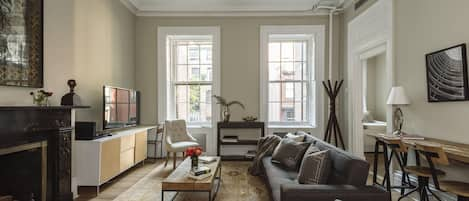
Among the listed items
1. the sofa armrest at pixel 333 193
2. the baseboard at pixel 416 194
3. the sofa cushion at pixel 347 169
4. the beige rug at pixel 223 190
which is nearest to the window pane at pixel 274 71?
the beige rug at pixel 223 190

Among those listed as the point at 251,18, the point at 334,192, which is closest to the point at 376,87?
the point at 251,18

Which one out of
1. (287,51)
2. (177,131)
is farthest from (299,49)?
(177,131)

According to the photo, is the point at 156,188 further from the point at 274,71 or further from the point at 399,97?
the point at 274,71

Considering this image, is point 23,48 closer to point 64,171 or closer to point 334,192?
point 64,171

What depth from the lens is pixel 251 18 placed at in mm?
6656

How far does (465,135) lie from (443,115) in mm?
366

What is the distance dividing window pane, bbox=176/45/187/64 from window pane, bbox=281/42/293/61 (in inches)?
87.2

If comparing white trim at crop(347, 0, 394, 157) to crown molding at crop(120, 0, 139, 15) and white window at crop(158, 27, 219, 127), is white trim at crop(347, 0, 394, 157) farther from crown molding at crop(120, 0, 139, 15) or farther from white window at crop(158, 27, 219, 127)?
crown molding at crop(120, 0, 139, 15)

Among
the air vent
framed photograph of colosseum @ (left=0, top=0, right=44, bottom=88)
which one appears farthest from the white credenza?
the air vent

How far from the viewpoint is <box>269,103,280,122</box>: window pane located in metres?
6.86

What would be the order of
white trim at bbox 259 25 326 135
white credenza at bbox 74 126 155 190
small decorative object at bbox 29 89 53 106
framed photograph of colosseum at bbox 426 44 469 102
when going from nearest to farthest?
framed photograph of colosseum at bbox 426 44 469 102, small decorative object at bbox 29 89 53 106, white credenza at bbox 74 126 155 190, white trim at bbox 259 25 326 135

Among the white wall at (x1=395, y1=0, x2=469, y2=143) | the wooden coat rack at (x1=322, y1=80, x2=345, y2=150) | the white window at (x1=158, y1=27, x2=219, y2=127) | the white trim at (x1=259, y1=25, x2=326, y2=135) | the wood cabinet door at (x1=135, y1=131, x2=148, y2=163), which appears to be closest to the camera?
the white wall at (x1=395, y1=0, x2=469, y2=143)

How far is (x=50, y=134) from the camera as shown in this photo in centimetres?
342

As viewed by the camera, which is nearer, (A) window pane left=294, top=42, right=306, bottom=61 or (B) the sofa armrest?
(B) the sofa armrest
